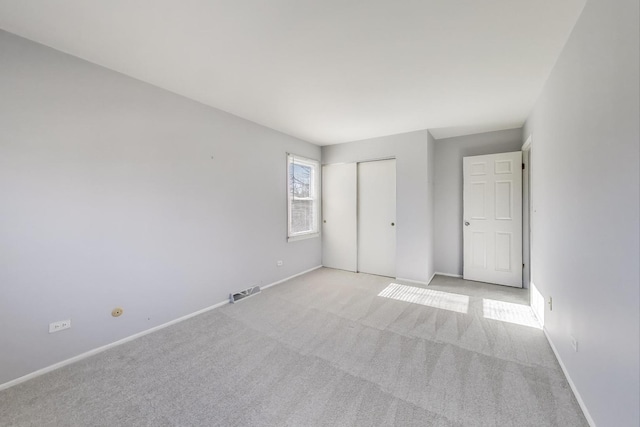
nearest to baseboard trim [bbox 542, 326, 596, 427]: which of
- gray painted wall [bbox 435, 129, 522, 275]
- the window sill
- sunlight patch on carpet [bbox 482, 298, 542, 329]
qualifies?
sunlight patch on carpet [bbox 482, 298, 542, 329]

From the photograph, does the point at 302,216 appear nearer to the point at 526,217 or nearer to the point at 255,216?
the point at 255,216

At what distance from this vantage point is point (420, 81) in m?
2.35

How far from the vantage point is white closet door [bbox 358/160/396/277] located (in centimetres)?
428

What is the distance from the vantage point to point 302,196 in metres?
4.52

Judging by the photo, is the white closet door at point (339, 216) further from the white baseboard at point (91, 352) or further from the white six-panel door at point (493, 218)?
the white baseboard at point (91, 352)

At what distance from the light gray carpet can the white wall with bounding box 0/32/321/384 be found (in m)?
0.37

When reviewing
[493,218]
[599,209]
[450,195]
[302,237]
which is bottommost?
[302,237]

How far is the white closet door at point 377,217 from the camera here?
428 cm

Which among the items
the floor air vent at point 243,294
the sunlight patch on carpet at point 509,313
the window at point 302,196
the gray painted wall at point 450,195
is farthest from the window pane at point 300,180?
the sunlight patch on carpet at point 509,313

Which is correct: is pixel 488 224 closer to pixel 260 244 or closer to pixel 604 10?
pixel 604 10

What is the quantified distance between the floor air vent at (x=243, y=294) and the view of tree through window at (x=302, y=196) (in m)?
1.08

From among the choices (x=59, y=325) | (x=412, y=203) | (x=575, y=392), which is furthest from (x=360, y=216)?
(x=59, y=325)

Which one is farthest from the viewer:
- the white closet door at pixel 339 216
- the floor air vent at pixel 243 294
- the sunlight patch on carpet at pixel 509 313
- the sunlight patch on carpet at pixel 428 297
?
the white closet door at pixel 339 216

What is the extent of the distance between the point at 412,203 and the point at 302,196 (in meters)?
1.93
